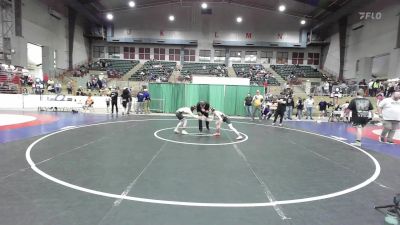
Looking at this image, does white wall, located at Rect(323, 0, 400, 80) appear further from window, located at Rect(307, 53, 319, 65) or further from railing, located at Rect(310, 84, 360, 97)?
railing, located at Rect(310, 84, 360, 97)

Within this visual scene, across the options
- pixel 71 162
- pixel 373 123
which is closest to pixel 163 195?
pixel 71 162

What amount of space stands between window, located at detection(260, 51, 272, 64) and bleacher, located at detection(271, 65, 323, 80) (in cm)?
170

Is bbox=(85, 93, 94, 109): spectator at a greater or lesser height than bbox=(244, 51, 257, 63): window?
lesser

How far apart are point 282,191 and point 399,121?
730 centimetres

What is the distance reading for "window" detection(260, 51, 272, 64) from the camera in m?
41.6

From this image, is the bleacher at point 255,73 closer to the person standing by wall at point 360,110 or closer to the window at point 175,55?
the window at point 175,55

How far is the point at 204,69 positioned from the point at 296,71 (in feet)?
44.1

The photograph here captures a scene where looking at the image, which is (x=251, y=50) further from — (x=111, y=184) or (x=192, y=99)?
(x=111, y=184)

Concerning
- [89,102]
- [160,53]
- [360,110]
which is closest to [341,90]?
[360,110]

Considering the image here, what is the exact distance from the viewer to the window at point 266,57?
4158cm

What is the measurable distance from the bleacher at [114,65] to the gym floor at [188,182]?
3057 cm

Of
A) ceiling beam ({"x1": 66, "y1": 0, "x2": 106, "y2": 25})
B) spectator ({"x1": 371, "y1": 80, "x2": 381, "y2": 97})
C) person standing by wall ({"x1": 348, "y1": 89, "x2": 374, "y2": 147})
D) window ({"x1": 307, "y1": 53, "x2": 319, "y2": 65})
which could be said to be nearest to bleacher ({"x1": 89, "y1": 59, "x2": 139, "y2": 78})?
ceiling beam ({"x1": 66, "y1": 0, "x2": 106, "y2": 25})

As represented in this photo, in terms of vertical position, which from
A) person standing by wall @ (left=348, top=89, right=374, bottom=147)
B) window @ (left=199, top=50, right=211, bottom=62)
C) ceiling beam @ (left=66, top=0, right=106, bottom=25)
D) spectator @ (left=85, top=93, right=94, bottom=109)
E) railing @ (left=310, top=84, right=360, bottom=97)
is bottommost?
spectator @ (left=85, top=93, right=94, bottom=109)

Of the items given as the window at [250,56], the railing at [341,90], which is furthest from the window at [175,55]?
the railing at [341,90]
